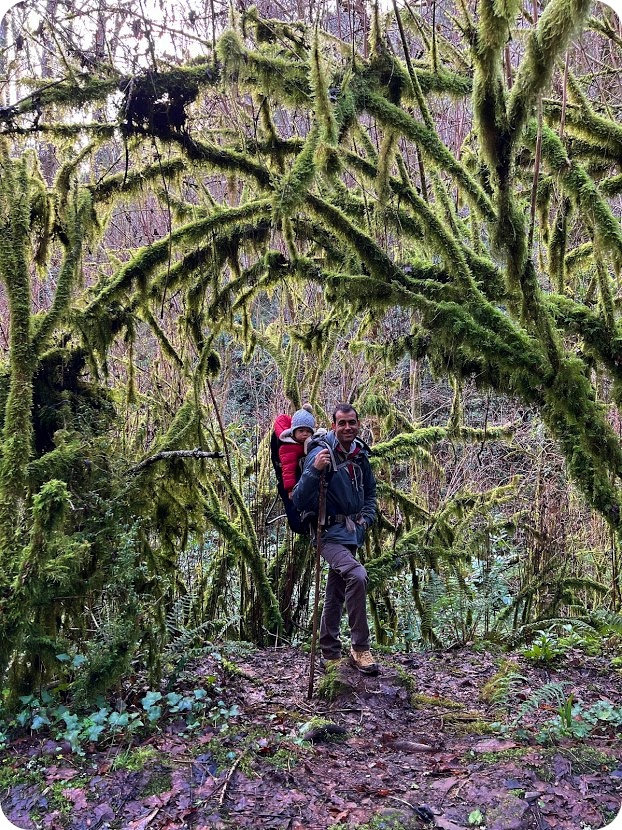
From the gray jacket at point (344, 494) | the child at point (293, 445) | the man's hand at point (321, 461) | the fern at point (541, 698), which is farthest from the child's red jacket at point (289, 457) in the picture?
the fern at point (541, 698)

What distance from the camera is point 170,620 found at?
4.63 m

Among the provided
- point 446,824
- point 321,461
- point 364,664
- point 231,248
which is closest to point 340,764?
point 446,824

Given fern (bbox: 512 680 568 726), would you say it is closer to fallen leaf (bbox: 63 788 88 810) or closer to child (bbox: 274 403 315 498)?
child (bbox: 274 403 315 498)

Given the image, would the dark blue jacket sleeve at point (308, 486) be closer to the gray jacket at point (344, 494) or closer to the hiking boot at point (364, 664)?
the gray jacket at point (344, 494)

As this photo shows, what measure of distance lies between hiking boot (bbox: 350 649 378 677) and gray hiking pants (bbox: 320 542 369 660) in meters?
0.05

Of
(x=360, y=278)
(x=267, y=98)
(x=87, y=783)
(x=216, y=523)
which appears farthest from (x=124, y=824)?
(x=267, y=98)

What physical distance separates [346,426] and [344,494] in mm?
629

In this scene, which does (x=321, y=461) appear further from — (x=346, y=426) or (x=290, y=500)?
(x=290, y=500)

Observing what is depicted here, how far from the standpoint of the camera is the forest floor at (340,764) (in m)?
2.94

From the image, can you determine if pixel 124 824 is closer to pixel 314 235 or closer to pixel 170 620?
pixel 170 620

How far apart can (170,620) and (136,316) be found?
2.61 meters

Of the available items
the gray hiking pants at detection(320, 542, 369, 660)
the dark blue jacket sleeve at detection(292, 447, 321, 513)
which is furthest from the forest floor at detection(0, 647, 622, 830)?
the dark blue jacket sleeve at detection(292, 447, 321, 513)

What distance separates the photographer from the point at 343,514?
17.8 feet

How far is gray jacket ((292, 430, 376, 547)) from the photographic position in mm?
5141
